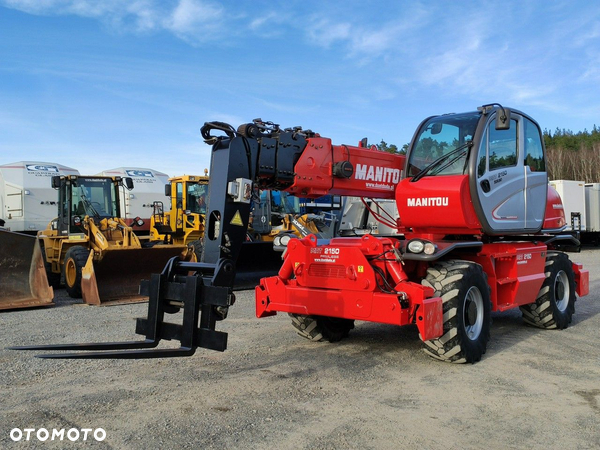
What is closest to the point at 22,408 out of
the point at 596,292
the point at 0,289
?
the point at 0,289

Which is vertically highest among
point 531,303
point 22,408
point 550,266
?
point 550,266

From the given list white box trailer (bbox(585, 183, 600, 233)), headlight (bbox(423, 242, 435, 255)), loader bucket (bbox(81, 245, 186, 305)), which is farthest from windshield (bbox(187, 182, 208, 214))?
white box trailer (bbox(585, 183, 600, 233))

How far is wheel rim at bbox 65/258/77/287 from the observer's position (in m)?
11.5

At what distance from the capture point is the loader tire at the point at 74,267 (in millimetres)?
11188

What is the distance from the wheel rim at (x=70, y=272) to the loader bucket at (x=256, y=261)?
10.7 ft

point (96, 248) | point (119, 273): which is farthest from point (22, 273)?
point (96, 248)

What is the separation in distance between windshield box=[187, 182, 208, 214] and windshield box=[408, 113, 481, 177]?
800 cm

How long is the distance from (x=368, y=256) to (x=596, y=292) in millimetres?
7729

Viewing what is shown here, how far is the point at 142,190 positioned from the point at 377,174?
1698cm

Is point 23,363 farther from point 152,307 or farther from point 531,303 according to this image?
point 531,303

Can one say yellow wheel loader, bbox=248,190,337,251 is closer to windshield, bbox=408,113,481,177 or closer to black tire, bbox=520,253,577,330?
black tire, bbox=520,253,577,330

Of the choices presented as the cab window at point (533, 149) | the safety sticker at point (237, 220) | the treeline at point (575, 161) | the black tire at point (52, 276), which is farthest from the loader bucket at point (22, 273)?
the treeline at point (575, 161)

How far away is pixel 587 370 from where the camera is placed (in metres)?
5.66

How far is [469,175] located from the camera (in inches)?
242
